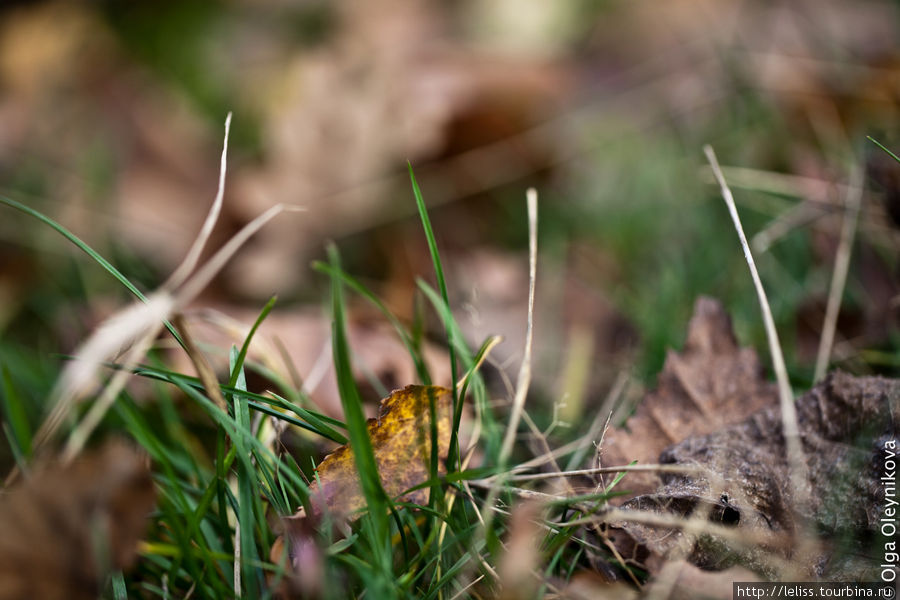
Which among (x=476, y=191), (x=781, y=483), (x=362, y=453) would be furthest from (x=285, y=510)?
(x=476, y=191)

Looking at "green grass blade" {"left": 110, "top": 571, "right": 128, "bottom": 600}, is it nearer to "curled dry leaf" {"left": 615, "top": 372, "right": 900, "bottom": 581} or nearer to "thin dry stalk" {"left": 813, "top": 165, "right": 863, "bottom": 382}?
"curled dry leaf" {"left": 615, "top": 372, "right": 900, "bottom": 581}

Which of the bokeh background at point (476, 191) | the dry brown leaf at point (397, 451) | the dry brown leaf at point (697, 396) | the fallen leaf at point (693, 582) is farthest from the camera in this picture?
the bokeh background at point (476, 191)

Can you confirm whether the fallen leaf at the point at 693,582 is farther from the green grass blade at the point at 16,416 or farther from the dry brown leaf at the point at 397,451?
the green grass blade at the point at 16,416

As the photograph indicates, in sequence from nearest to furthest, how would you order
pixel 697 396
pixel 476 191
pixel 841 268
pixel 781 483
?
pixel 781 483 < pixel 697 396 < pixel 841 268 < pixel 476 191

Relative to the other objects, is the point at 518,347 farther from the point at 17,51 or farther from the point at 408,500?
the point at 17,51

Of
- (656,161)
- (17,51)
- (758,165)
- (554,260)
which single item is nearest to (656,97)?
(656,161)

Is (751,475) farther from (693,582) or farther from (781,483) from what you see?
(693,582)

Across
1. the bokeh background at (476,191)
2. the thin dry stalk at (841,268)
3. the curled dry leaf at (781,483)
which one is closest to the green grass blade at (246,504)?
the bokeh background at (476,191)
